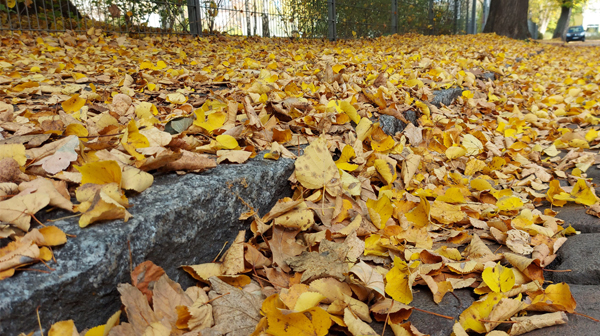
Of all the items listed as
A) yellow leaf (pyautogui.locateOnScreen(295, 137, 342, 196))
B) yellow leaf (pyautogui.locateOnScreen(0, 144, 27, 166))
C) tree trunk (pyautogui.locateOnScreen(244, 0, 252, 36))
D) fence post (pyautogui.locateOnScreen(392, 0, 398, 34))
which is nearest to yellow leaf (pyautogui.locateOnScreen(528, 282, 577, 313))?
yellow leaf (pyautogui.locateOnScreen(295, 137, 342, 196))

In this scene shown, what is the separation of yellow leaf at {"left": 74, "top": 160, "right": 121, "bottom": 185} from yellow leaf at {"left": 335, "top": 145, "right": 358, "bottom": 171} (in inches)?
33.7

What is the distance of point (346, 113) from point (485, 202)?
731 mm

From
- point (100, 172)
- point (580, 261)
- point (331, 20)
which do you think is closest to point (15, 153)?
point (100, 172)

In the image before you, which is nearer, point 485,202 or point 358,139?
point 485,202

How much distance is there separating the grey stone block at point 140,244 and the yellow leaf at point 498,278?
0.67m

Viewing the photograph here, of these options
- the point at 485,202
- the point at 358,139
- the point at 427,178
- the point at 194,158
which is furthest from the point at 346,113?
the point at 194,158

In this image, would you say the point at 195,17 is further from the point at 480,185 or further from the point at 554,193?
the point at 554,193

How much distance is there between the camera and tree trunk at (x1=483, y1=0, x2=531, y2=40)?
1078 centimetres

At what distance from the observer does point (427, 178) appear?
1821mm

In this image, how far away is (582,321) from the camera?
0.94m

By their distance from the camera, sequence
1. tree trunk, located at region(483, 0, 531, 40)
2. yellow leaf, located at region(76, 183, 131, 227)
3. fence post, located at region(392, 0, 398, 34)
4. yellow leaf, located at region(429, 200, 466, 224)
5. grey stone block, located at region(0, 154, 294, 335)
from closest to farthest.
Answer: grey stone block, located at region(0, 154, 294, 335) < yellow leaf, located at region(76, 183, 131, 227) < yellow leaf, located at region(429, 200, 466, 224) < fence post, located at region(392, 0, 398, 34) < tree trunk, located at region(483, 0, 531, 40)

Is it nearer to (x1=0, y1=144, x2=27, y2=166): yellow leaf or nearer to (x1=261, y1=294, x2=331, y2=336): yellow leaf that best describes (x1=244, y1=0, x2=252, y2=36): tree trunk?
(x1=0, y1=144, x2=27, y2=166): yellow leaf

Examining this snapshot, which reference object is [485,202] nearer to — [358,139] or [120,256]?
[358,139]

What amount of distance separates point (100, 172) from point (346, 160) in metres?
0.94
